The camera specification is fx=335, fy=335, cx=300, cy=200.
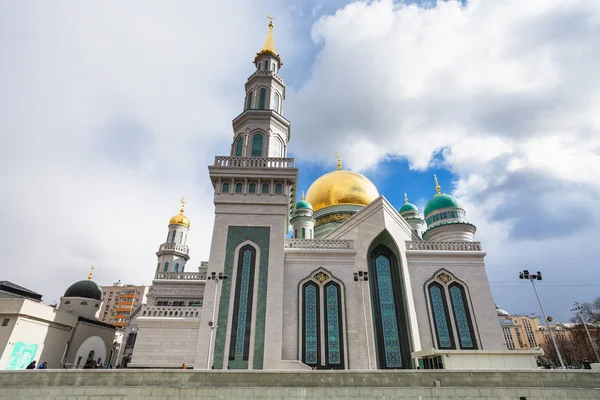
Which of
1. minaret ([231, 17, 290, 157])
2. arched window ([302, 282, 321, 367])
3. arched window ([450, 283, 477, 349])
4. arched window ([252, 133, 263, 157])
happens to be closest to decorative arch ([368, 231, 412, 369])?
arched window ([450, 283, 477, 349])

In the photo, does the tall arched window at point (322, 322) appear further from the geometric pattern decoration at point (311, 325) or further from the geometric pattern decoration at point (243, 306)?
the geometric pattern decoration at point (243, 306)

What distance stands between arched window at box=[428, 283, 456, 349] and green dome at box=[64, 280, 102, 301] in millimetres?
25621

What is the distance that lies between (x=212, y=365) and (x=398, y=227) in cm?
1309

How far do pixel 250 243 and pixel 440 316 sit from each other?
37.3 ft

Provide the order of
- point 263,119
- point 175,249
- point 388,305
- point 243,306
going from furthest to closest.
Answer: point 175,249 < point 263,119 < point 388,305 < point 243,306

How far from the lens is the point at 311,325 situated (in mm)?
17625

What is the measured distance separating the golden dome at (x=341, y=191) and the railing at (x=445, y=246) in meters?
9.91

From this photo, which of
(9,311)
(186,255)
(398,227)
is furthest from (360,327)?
(186,255)

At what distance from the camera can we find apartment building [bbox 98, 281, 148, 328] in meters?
70.4

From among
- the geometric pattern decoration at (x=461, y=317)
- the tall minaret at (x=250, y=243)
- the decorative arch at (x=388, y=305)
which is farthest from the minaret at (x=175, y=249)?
the geometric pattern decoration at (x=461, y=317)

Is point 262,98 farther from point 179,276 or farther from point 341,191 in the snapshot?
point 179,276

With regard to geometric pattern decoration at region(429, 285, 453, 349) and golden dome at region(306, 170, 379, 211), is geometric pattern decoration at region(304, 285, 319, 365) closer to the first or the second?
→ geometric pattern decoration at region(429, 285, 453, 349)

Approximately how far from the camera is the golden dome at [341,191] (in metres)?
30.5

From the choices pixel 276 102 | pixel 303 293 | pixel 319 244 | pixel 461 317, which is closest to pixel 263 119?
pixel 276 102
